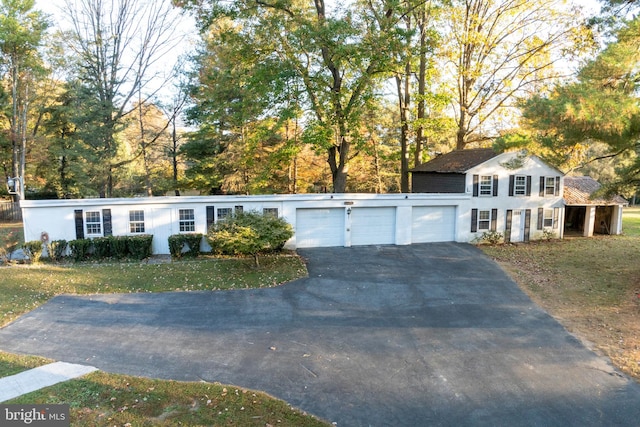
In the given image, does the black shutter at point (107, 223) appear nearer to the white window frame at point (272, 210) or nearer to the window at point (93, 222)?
the window at point (93, 222)

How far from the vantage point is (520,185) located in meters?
19.8

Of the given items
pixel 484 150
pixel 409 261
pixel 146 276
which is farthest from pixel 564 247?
pixel 146 276

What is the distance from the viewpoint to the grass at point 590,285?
30.0ft

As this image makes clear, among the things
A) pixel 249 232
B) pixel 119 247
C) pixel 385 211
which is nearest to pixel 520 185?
pixel 385 211

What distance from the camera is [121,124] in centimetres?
2395

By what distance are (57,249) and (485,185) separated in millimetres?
18852

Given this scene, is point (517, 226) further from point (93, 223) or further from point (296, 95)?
point (93, 223)

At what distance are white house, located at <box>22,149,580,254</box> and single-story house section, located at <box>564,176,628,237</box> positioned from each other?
77.3 inches

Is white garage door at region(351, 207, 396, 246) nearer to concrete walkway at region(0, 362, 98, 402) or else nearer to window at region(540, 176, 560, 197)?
window at region(540, 176, 560, 197)

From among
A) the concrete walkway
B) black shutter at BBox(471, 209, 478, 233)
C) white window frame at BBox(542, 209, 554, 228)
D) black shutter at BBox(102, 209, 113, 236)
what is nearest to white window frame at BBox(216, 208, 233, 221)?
black shutter at BBox(102, 209, 113, 236)

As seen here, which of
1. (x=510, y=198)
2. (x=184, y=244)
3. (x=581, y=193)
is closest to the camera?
(x=184, y=244)

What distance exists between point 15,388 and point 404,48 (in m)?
17.4

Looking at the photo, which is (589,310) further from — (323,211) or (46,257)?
(46,257)

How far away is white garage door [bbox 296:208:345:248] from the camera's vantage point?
56.6 ft
